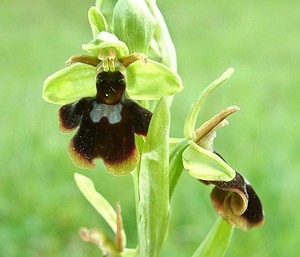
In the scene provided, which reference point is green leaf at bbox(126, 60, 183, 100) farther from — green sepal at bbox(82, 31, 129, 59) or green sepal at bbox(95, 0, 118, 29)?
green sepal at bbox(95, 0, 118, 29)

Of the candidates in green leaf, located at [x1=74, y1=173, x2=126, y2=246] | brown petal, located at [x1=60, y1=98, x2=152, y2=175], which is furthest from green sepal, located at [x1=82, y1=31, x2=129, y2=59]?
green leaf, located at [x1=74, y1=173, x2=126, y2=246]

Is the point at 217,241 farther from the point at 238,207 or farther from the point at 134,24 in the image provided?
the point at 134,24

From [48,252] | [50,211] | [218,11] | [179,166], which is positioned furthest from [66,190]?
[218,11]

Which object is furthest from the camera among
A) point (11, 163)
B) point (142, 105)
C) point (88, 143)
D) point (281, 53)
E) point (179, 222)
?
point (281, 53)

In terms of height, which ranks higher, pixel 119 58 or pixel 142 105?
pixel 119 58

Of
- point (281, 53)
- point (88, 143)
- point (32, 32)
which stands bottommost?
point (32, 32)

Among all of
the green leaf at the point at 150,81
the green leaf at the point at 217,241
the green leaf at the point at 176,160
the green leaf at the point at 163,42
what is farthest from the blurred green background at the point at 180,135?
the green leaf at the point at 150,81

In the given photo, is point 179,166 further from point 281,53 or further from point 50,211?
point 281,53
